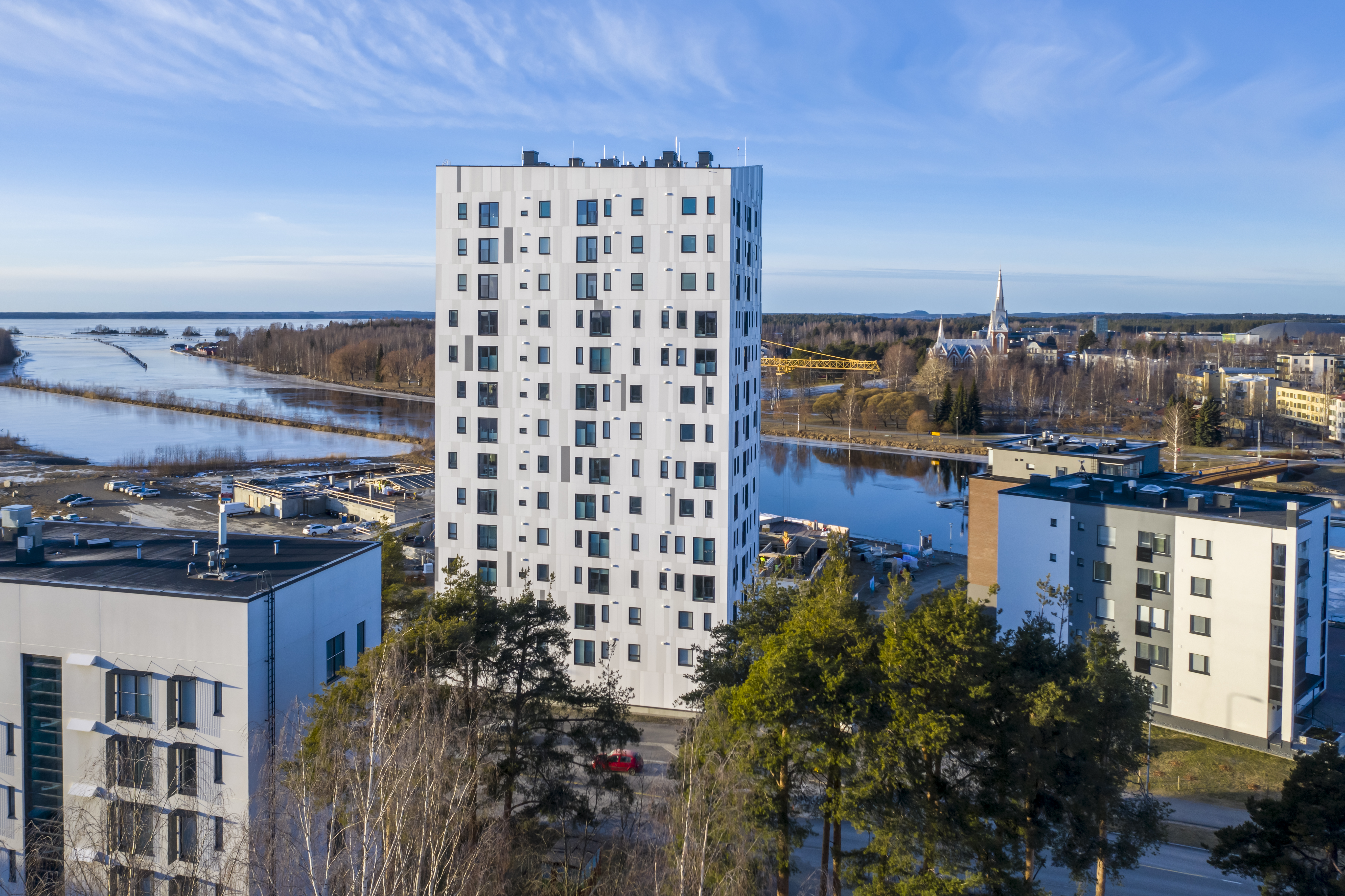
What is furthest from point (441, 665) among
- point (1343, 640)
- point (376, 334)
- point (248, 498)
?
point (376, 334)

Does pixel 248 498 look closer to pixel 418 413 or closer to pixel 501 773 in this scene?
pixel 501 773

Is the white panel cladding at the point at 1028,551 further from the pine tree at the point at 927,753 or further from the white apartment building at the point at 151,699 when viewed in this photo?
the white apartment building at the point at 151,699

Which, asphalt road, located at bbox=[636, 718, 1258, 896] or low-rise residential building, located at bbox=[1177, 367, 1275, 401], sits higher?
low-rise residential building, located at bbox=[1177, 367, 1275, 401]

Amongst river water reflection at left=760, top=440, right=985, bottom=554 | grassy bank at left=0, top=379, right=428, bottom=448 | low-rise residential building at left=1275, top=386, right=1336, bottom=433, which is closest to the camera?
river water reflection at left=760, top=440, right=985, bottom=554

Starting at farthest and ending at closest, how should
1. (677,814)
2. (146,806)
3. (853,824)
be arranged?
(853,824) < (146,806) < (677,814)

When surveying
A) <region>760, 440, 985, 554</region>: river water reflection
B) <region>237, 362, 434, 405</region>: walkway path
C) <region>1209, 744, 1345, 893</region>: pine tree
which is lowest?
<region>760, 440, 985, 554</region>: river water reflection

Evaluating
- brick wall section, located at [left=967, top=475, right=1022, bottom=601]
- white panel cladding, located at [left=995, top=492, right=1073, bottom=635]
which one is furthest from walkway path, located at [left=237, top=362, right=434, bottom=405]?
white panel cladding, located at [left=995, top=492, right=1073, bottom=635]

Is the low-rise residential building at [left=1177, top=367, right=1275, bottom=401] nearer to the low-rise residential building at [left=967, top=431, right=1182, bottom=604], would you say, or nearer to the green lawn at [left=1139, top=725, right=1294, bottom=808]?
the low-rise residential building at [left=967, top=431, right=1182, bottom=604]
